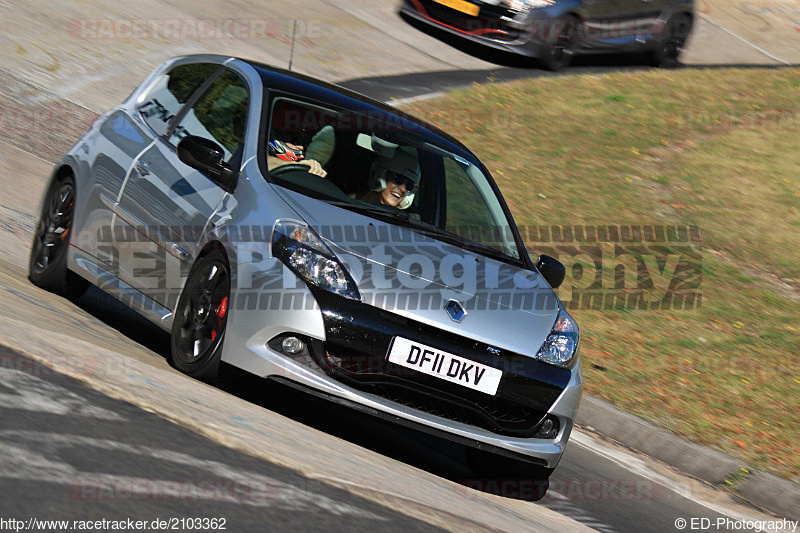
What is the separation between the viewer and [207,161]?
231 inches

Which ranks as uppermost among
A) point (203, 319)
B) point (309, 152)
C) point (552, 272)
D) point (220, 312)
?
point (309, 152)

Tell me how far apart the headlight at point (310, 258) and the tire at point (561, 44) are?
12082 millimetres

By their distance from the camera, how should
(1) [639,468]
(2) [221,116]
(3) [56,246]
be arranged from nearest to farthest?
1. (2) [221,116]
2. (3) [56,246]
3. (1) [639,468]

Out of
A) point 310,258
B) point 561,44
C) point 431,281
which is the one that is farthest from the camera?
point 561,44

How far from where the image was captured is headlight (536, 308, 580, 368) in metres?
5.61

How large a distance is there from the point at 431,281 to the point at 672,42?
15.1 m

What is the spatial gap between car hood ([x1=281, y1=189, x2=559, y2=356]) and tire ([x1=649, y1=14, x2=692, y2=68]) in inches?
554

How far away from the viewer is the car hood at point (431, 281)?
17.4 feet

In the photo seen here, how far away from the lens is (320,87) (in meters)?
6.81

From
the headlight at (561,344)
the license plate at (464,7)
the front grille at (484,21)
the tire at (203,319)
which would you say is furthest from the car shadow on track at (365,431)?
the license plate at (464,7)

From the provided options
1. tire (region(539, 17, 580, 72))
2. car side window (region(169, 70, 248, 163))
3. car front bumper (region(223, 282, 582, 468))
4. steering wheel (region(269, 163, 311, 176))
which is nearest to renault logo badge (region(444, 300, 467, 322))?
car front bumper (region(223, 282, 582, 468))

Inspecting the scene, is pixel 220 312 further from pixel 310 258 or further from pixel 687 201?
pixel 687 201

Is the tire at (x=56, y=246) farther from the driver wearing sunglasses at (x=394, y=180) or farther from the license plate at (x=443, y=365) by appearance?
the license plate at (x=443, y=365)

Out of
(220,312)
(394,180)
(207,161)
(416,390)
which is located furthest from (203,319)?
(394,180)
